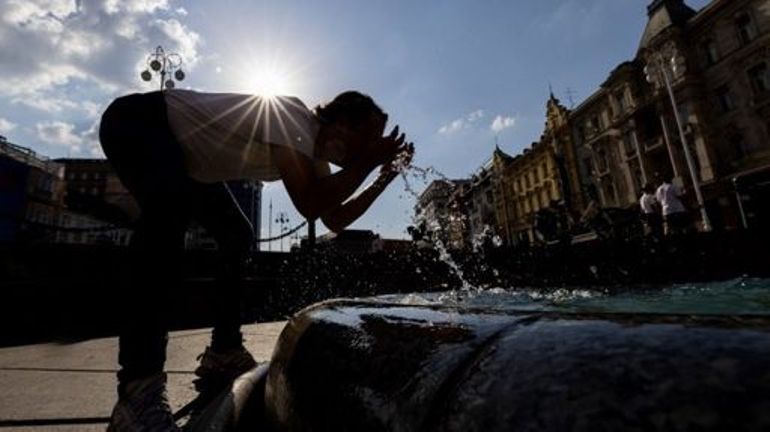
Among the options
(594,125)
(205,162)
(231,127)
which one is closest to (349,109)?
(231,127)

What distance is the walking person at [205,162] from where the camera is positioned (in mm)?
1559

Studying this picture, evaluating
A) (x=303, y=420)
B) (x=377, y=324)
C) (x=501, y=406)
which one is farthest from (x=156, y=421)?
(x=501, y=406)

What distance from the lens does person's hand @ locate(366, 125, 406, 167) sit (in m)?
1.88

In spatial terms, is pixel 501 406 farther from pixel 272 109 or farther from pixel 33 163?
pixel 33 163

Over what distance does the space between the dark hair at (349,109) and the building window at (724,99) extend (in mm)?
32006

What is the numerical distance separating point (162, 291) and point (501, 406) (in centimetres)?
145

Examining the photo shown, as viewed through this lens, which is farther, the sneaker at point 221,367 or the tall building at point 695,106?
the tall building at point 695,106

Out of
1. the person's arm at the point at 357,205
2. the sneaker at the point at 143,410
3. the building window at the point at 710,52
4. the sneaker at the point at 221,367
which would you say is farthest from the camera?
the building window at the point at 710,52

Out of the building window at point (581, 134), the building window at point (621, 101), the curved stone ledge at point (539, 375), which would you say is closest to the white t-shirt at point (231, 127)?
the curved stone ledge at point (539, 375)

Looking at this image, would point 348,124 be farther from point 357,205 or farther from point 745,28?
point 745,28

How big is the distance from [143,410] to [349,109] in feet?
4.19

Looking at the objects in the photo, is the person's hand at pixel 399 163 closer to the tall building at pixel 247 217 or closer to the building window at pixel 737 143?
the tall building at pixel 247 217

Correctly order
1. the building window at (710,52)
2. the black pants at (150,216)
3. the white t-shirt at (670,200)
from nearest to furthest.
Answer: the black pants at (150,216) < the white t-shirt at (670,200) < the building window at (710,52)

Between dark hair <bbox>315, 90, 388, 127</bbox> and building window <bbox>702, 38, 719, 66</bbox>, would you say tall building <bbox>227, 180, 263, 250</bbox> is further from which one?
building window <bbox>702, 38, 719, 66</bbox>
